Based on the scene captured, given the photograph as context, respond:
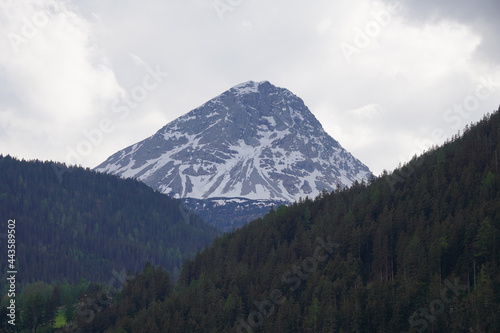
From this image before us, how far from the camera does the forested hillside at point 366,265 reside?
100062 mm

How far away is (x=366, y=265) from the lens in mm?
126625

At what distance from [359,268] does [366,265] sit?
13.9 ft

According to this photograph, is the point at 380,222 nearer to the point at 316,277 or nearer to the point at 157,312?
the point at 316,277

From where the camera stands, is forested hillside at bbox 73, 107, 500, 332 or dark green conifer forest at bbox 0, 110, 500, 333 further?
dark green conifer forest at bbox 0, 110, 500, 333

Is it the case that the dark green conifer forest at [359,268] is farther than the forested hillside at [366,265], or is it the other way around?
the dark green conifer forest at [359,268]

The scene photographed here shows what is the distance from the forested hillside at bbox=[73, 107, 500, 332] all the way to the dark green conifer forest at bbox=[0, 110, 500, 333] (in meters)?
0.24

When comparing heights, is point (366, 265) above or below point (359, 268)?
above

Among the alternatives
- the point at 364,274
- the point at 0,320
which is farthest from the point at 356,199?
the point at 0,320

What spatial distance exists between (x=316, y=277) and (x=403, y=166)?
49.2 m

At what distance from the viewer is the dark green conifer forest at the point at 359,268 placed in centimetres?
10038

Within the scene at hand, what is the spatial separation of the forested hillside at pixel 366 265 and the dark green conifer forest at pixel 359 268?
24 cm

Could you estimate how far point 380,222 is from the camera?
435 ft

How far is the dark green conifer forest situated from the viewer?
100 m

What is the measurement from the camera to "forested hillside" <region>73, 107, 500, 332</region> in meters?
100
